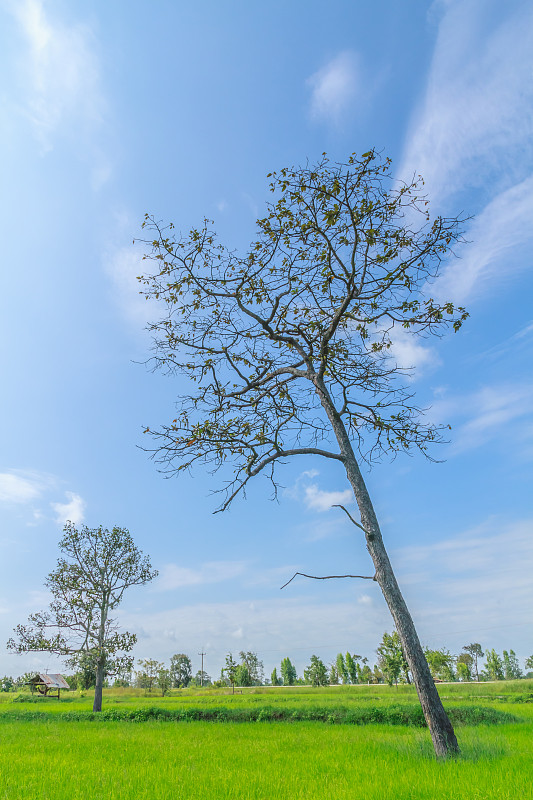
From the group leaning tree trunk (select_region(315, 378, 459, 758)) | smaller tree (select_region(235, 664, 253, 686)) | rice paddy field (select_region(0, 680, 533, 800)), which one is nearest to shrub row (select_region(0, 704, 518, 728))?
rice paddy field (select_region(0, 680, 533, 800))

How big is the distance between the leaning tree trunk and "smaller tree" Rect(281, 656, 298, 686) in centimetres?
7859

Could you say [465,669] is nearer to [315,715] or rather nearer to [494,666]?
[494,666]

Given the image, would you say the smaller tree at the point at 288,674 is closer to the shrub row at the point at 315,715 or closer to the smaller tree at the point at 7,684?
the smaller tree at the point at 7,684

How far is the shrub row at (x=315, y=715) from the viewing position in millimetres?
15280

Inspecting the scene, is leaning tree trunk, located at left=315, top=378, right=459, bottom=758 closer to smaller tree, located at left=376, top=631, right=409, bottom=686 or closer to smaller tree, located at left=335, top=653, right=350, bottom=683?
smaller tree, located at left=376, top=631, right=409, bottom=686

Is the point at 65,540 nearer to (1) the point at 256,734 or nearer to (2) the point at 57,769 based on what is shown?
(1) the point at 256,734

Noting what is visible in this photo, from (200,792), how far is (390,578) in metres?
4.05

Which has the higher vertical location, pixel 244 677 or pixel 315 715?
pixel 315 715

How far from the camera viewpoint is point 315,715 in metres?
16.6

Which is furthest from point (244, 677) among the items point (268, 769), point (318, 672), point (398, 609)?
point (398, 609)

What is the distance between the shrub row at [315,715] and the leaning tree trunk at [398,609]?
→ 9.82 meters

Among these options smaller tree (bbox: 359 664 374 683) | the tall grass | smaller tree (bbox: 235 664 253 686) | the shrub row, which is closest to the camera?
the tall grass

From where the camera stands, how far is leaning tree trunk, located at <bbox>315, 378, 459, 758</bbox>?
6664mm

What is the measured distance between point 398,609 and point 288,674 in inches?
3119
